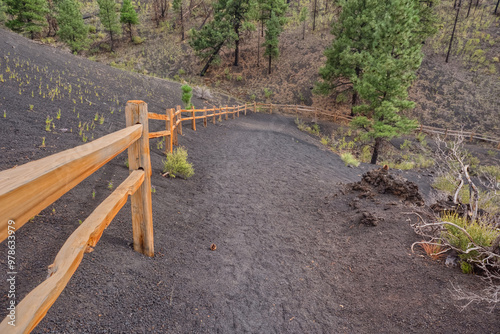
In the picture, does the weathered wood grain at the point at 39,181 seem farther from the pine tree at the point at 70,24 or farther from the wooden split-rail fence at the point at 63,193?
the pine tree at the point at 70,24

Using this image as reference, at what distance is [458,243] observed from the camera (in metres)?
3.78

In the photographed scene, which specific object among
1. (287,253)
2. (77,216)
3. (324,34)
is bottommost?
(287,253)

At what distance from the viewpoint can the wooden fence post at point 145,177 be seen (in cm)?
264

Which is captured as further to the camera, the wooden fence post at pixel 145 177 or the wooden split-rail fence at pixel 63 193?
the wooden fence post at pixel 145 177

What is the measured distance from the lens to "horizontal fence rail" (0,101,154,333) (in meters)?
0.93

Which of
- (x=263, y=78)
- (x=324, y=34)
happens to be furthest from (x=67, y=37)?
(x=324, y=34)

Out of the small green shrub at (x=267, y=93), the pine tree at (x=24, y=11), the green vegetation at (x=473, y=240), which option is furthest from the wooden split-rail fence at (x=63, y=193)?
the pine tree at (x=24, y=11)

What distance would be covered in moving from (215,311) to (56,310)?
1.58 metres

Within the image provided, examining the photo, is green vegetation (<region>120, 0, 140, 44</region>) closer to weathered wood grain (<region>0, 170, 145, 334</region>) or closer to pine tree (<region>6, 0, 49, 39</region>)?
pine tree (<region>6, 0, 49, 39</region>)

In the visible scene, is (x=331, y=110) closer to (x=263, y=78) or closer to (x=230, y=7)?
(x=263, y=78)

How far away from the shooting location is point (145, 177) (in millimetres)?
2783

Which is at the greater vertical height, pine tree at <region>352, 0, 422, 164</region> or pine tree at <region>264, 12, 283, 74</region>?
pine tree at <region>264, 12, 283, 74</region>

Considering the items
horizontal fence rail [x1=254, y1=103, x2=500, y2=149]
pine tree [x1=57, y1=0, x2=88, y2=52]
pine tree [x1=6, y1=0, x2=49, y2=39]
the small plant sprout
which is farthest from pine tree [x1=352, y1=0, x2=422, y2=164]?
pine tree [x1=6, y1=0, x2=49, y2=39]

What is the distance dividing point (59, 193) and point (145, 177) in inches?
63.0
